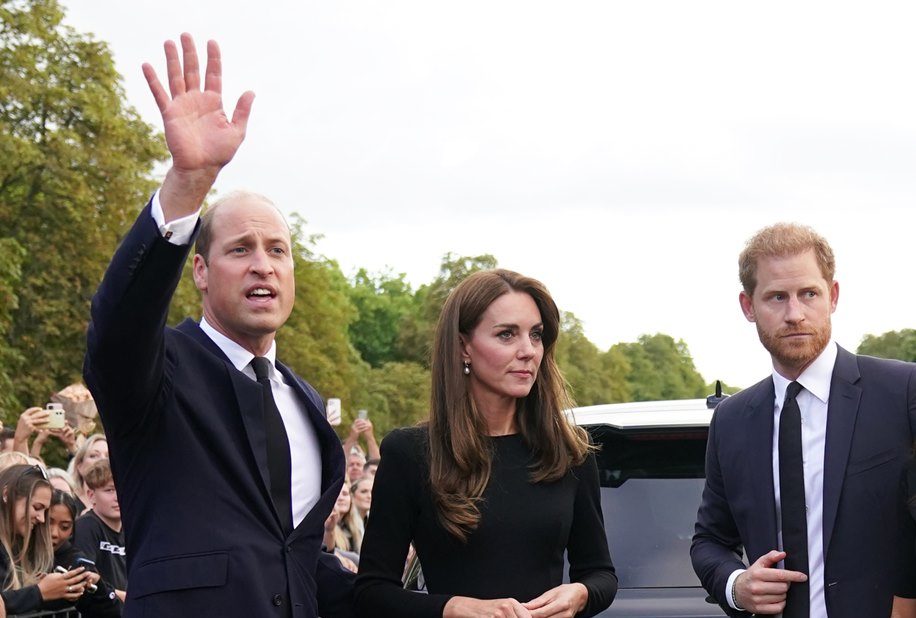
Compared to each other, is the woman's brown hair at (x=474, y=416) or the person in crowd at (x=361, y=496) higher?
the woman's brown hair at (x=474, y=416)

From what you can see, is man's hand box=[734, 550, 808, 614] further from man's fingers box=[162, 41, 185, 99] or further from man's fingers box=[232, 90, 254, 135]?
man's fingers box=[162, 41, 185, 99]

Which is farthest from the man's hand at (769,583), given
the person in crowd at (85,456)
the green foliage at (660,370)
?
Result: the green foliage at (660,370)

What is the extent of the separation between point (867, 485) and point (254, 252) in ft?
7.05

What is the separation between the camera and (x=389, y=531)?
4945 mm

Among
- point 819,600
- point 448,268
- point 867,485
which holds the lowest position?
point 819,600

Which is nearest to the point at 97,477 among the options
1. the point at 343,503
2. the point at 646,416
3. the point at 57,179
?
the point at 646,416

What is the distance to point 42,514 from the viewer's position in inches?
297

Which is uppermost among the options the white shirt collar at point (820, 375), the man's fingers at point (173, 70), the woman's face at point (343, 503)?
the man's fingers at point (173, 70)

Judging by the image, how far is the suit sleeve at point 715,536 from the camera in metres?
5.10

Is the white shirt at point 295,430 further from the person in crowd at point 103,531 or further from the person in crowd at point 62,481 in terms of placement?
the person in crowd at point 62,481

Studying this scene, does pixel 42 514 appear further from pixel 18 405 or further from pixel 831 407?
pixel 18 405

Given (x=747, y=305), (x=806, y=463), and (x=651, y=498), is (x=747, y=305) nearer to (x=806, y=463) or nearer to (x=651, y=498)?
(x=806, y=463)

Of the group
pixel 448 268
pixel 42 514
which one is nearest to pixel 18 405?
pixel 42 514

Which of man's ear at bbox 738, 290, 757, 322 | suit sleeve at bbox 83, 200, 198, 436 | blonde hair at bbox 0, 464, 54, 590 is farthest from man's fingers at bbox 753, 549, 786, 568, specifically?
blonde hair at bbox 0, 464, 54, 590
